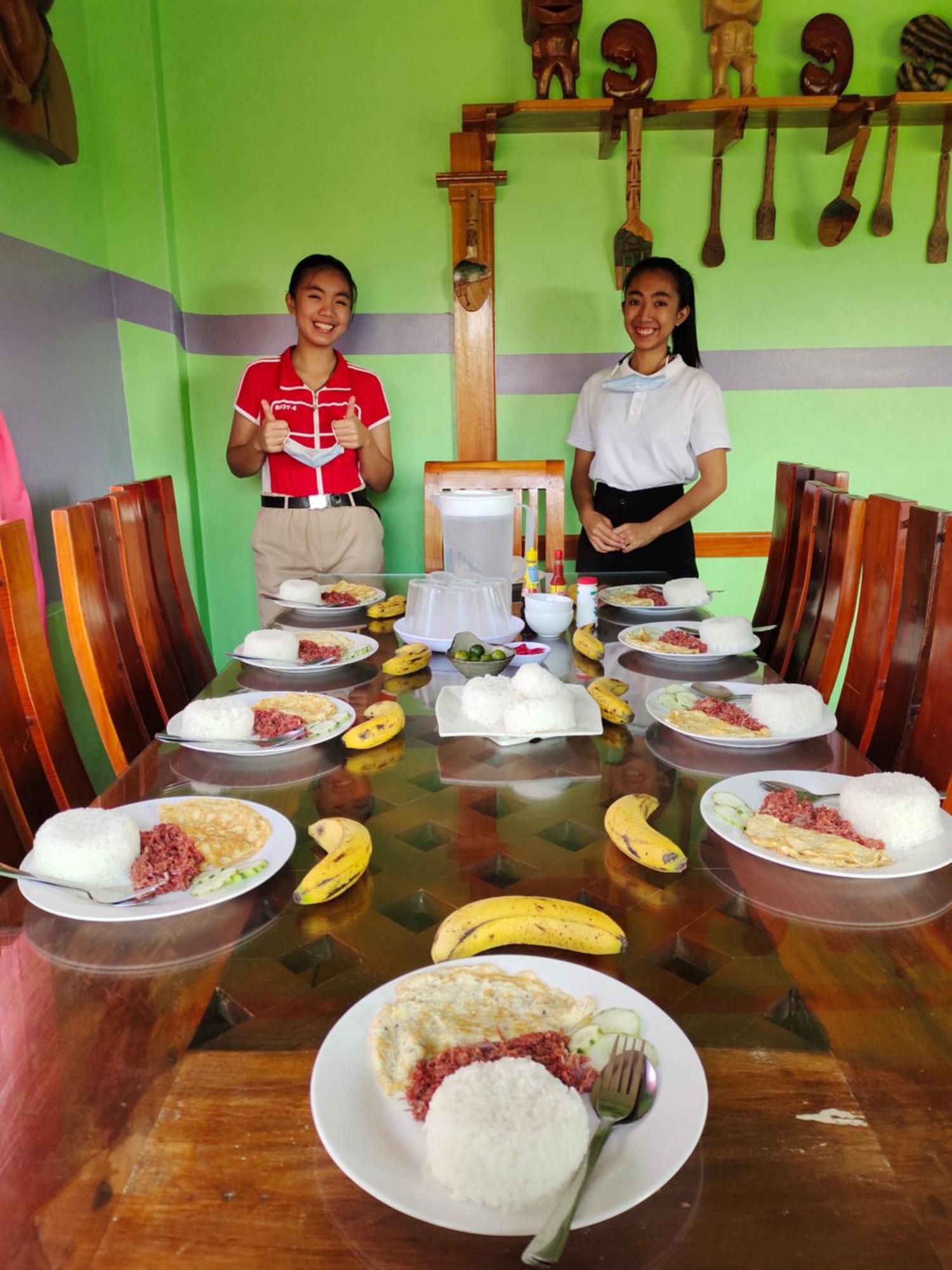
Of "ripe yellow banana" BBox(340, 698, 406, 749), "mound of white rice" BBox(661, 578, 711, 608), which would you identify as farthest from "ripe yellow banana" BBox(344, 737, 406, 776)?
"mound of white rice" BBox(661, 578, 711, 608)

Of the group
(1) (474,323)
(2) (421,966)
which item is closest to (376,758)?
(2) (421,966)

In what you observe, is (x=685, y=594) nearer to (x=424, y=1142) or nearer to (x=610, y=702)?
(x=610, y=702)

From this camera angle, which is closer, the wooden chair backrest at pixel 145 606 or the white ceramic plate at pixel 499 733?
the white ceramic plate at pixel 499 733

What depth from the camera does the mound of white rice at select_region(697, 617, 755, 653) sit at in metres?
1.57

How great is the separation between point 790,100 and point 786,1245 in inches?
127

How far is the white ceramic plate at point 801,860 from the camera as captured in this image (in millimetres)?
836

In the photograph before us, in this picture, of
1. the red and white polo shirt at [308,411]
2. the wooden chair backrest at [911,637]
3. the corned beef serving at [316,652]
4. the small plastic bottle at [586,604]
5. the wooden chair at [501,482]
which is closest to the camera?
the wooden chair backrest at [911,637]

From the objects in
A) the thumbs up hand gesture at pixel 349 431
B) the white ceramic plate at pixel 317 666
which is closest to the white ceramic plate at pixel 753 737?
the white ceramic plate at pixel 317 666

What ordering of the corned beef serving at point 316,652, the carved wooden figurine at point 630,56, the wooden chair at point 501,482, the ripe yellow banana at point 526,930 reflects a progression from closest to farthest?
the ripe yellow banana at point 526,930 → the corned beef serving at point 316,652 → the wooden chair at point 501,482 → the carved wooden figurine at point 630,56

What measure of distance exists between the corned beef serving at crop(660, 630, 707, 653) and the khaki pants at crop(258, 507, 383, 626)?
1419 millimetres

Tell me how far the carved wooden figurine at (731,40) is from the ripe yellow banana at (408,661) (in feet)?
7.89

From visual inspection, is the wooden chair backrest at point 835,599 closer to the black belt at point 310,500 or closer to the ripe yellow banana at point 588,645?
the ripe yellow banana at point 588,645

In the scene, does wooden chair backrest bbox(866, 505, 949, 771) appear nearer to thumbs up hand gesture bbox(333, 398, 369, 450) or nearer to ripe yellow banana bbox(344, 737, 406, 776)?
ripe yellow banana bbox(344, 737, 406, 776)

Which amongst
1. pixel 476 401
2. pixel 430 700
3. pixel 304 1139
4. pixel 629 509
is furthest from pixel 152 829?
pixel 476 401
